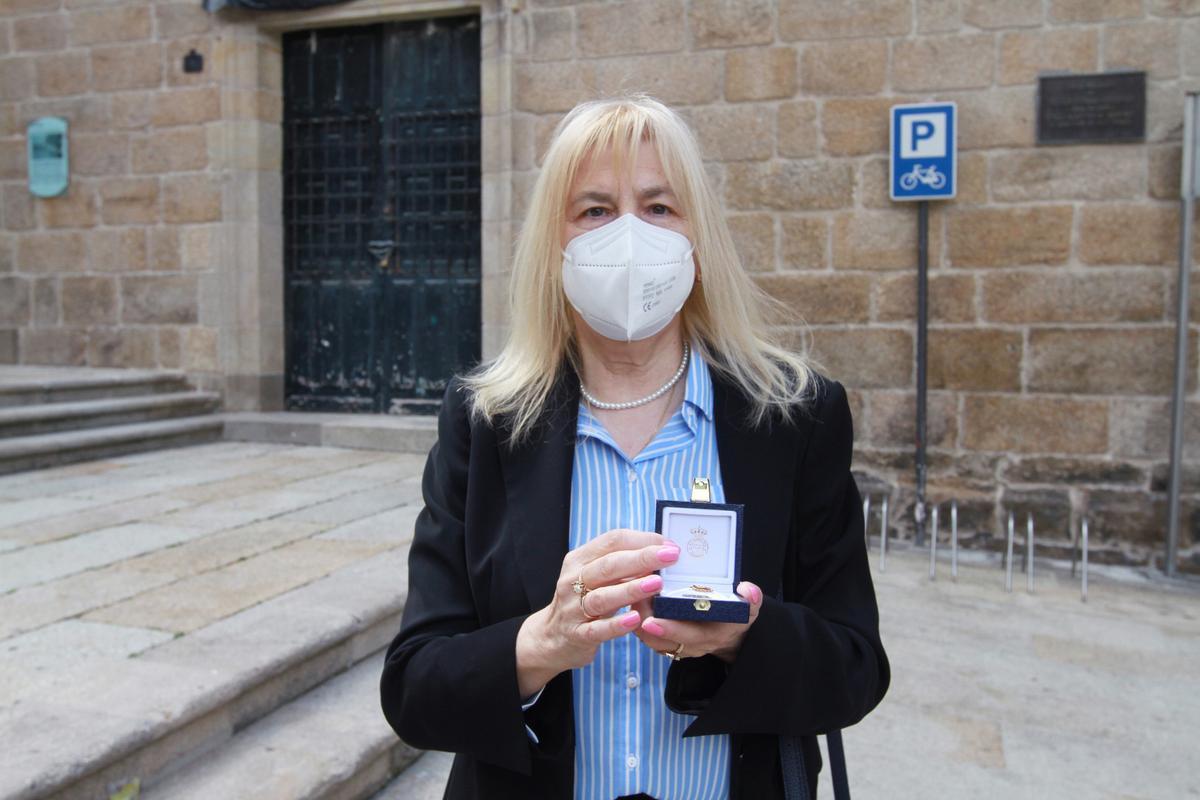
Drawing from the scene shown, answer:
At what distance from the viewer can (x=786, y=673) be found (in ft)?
4.06

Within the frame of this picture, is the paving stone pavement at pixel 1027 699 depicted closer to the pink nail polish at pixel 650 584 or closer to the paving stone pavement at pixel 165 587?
the paving stone pavement at pixel 165 587

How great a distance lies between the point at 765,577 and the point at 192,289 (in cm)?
721

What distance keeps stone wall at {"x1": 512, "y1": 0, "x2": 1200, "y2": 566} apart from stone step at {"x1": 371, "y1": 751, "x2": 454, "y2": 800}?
10.6ft

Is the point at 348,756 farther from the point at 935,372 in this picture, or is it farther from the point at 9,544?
the point at 935,372

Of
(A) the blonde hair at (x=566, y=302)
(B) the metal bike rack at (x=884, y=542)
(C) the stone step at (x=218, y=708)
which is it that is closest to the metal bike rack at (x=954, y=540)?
(B) the metal bike rack at (x=884, y=542)

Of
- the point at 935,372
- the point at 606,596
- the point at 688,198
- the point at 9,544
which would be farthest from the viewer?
the point at 935,372

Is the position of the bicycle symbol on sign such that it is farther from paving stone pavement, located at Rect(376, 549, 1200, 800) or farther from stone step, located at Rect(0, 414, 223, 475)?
stone step, located at Rect(0, 414, 223, 475)

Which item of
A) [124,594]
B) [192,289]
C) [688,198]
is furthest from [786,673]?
[192,289]

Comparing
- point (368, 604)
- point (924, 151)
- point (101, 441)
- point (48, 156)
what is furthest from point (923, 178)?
point (48, 156)

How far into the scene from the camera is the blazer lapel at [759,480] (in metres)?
1.35

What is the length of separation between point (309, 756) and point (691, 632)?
1.89 metres

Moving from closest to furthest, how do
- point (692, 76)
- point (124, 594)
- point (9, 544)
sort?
point (124, 594) < point (9, 544) < point (692, 76)

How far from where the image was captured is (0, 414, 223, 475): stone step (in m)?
5.90

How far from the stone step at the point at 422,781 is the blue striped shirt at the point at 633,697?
Result: 1.63 metres
